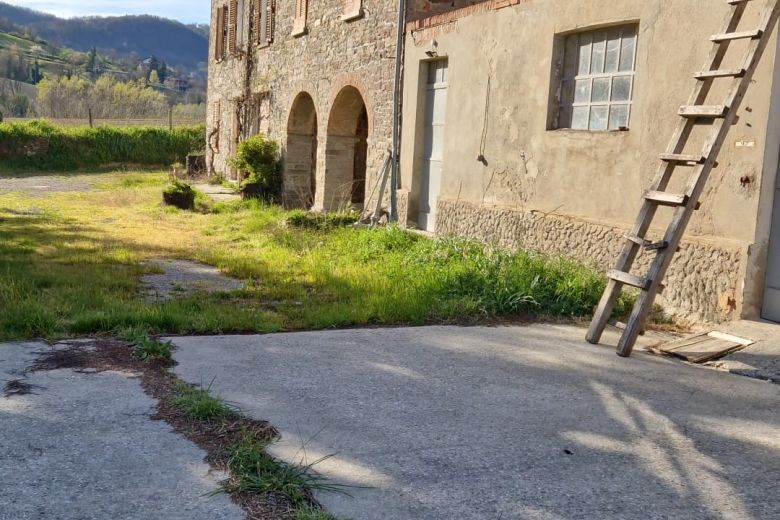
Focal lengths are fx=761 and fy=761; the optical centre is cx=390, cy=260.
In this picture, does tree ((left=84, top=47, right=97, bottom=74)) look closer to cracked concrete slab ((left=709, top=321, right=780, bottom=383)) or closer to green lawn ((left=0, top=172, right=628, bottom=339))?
green lawn ((left=0, top=172, right=628, bottom=339))

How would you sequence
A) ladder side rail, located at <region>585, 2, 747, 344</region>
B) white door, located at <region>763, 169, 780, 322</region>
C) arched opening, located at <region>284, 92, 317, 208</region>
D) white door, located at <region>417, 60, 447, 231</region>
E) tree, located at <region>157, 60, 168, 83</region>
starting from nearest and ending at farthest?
ladder side rail, located at <region>585, 2, 747, 344</region>, white door, located at <region>763, 169, 780, 322</region>, white door, located at <region>417, 60, 447, 231</region>, arched opening, located at <region>284, 92, 317, 208</region>, tree, located at <region>157, 60, 168, 83</region>

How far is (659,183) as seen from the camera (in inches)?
210

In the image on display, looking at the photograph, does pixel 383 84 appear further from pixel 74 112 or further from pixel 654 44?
pixel 74 112

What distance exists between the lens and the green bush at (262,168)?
634 inches

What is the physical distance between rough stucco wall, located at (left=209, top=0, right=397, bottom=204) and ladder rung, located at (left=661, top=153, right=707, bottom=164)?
6237 mm

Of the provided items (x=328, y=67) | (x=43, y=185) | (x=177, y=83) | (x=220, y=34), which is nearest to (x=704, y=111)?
(x=328, y=67)

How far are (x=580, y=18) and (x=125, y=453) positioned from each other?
5.89m

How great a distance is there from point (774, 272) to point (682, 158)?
3.71 ft

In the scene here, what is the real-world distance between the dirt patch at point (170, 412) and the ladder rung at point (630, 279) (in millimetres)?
2682

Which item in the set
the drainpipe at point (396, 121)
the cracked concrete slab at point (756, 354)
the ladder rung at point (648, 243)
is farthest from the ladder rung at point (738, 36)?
the drainpipe at point (396, 121)

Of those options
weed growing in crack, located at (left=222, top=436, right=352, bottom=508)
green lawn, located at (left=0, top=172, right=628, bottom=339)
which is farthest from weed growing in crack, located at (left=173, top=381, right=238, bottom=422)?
green lawn, located at (left=0, top=172, right=628, bottom=339)

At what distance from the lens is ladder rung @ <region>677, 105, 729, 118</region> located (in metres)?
5.05

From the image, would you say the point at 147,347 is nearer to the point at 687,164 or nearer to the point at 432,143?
the point at 687,164

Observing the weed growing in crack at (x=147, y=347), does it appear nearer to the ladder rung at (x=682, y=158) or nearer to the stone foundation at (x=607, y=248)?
the ladder rung at (x=682, y=158)
